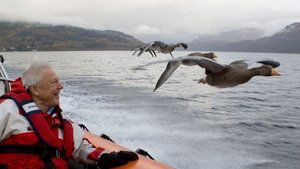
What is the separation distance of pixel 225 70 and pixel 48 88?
160cm

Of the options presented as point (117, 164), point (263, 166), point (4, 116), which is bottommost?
point (263, 166)

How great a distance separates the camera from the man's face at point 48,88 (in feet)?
10.4

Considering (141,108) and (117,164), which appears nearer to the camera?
(117,164)

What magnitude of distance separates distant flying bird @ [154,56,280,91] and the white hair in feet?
3.41

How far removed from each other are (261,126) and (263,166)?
14.8ft

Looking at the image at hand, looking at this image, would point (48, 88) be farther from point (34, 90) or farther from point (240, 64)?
point (240, 64)

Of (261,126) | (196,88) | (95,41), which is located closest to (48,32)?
(95,41)

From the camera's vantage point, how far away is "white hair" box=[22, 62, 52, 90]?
3.17 m

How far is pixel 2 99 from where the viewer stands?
10.2 ft

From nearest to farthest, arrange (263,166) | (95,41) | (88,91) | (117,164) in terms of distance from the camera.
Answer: (117,164) → (263,166) → (88,91) → (95,41)

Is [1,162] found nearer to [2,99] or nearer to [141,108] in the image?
[2,99]

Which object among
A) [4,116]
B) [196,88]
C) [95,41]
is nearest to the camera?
[4,116]

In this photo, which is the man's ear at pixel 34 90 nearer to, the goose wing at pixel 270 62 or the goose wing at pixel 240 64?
the goose wing at pixel 240 64

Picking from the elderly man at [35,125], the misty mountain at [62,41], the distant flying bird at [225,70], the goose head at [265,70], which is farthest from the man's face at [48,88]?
the misty mountain at [62,41]
